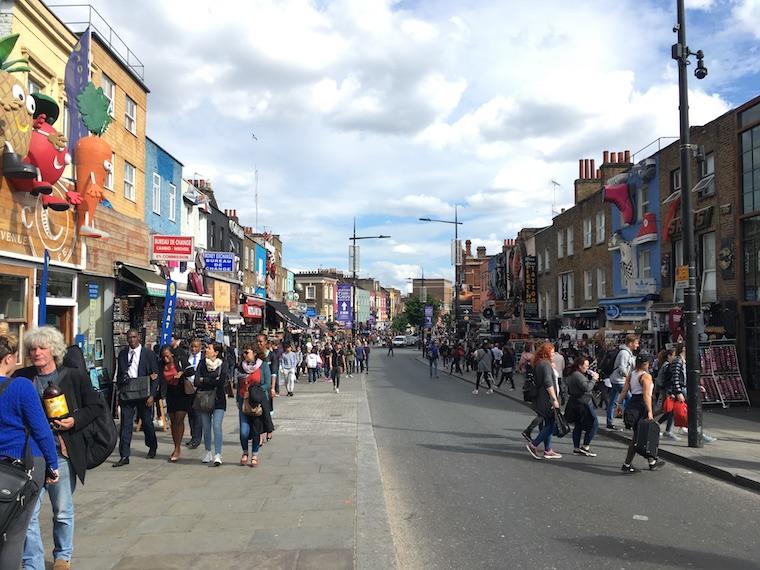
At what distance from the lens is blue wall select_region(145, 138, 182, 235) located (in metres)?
19.2

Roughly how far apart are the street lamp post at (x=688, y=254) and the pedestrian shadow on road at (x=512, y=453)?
7.15 feet

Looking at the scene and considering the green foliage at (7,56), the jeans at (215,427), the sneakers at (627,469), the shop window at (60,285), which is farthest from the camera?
the shop window at (60,285)

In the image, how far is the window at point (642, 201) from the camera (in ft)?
71.7

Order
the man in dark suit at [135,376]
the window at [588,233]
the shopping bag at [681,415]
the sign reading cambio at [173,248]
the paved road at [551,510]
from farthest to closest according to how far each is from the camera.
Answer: the window at [588,233], the sign reading cambio at [173,248], the shopping bag at [681,415], the man in dark suit at [135,376], the paved road at [551,510]

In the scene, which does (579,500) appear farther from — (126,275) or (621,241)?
(621,241)

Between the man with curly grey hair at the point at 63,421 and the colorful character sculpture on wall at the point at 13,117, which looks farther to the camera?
the colorful character sculpture on wall at the point at 13,117

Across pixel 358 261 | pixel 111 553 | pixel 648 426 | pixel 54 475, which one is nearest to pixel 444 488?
pixel 648 426

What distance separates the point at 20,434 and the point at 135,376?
5.22m

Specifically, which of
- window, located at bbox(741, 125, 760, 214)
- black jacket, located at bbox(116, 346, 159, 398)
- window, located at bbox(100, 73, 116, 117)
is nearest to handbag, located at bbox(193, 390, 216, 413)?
black jacket, located at bbox(116, 346, 159, 398)

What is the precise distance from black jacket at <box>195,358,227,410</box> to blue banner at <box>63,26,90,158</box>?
7130mm

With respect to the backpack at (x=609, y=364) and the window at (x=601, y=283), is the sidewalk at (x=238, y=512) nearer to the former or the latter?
the backpack at (x=609, y=364)

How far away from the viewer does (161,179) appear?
805 inches

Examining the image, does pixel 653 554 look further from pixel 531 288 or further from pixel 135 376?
pixel 531 288

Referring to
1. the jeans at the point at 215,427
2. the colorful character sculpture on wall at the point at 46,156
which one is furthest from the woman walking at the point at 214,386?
the colorful character sculpture on wall at the point at 46,156
